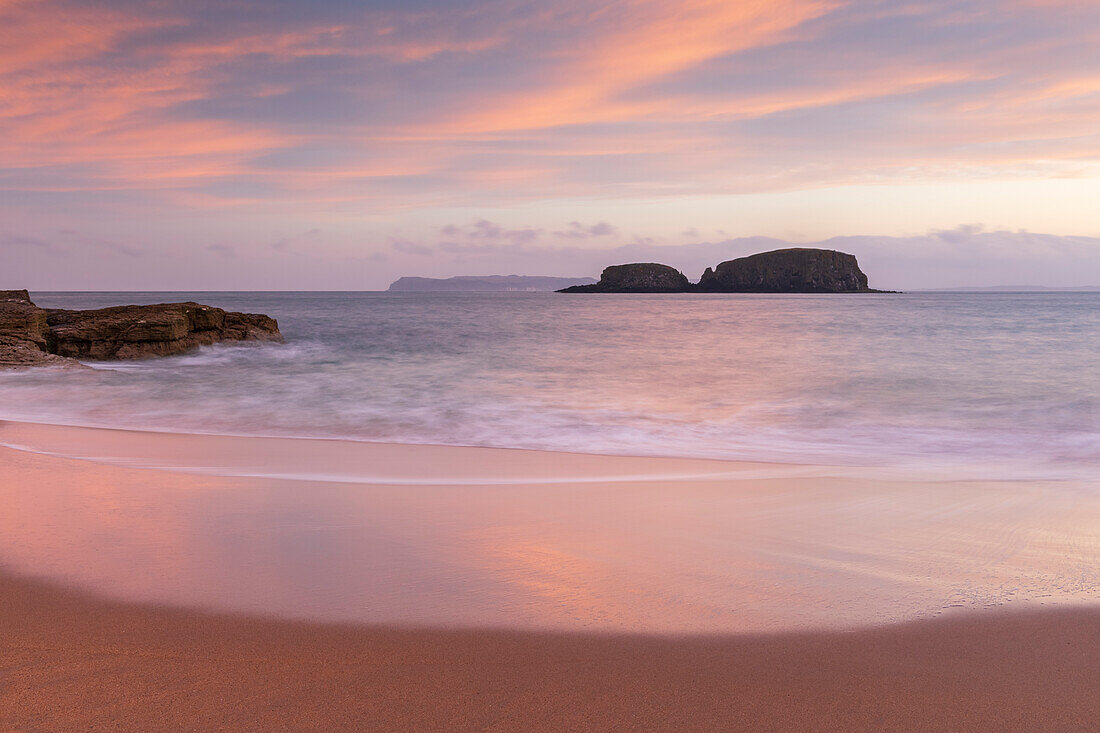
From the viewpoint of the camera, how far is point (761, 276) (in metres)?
138

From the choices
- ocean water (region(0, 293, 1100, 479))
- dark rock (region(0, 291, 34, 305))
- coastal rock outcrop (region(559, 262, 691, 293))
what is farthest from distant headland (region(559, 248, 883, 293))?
dark rock (region(0, 291, 34, 305))

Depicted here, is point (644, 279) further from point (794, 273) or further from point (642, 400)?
point (642, 400)

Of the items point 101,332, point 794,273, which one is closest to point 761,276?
point 794,273

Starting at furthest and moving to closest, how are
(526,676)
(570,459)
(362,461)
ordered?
(570,459) → (362,461) → (526,676)

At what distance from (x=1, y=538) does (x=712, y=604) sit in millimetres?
3379

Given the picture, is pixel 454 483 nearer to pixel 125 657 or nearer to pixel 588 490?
pixel 588 490

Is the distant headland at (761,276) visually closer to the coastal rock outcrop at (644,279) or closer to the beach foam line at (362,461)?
the coastal rock outcrop at (644,279)

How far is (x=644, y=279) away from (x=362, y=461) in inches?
5659

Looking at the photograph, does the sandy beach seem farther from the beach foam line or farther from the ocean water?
the ocean water

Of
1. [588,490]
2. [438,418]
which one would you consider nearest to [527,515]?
[588,490]

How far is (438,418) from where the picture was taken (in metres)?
9.12

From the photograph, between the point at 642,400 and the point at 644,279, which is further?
the point at 644,279

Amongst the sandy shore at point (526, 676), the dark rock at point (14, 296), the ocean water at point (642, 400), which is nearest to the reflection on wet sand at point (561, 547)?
the sandy shore at point (526, 676)

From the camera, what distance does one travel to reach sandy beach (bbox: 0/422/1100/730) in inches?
80.8
